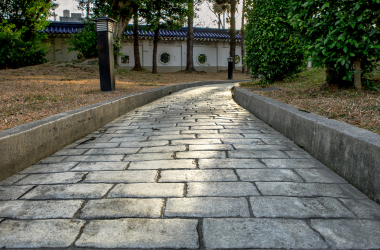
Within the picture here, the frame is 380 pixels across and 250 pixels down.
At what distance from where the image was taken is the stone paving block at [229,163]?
284 centimetres

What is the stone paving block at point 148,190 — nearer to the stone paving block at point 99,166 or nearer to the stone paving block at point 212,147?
the stone paving block at point 99,166

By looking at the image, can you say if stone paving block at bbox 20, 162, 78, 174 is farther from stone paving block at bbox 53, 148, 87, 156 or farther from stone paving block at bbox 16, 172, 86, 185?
stone paving block at bbox 53, 148, 87, 156

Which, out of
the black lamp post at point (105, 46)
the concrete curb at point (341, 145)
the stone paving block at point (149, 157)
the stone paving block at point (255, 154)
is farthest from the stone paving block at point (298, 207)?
the black lamp post at point (105, 46)

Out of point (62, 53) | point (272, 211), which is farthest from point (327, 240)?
point (62, 53)

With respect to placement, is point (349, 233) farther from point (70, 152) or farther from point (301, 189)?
point (70, 152)

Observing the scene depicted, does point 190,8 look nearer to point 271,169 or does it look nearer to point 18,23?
point 18,23

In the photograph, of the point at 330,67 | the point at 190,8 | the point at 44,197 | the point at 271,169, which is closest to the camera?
the point at 44,197

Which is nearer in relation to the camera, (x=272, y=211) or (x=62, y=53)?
(x=272, y=211)

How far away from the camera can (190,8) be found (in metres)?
17.9

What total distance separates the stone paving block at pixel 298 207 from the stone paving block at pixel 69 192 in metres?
1.17

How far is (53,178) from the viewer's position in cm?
260

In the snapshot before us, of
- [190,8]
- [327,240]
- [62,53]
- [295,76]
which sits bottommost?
[327,240]

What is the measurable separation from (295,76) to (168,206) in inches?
325

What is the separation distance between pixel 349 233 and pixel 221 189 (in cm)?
91
